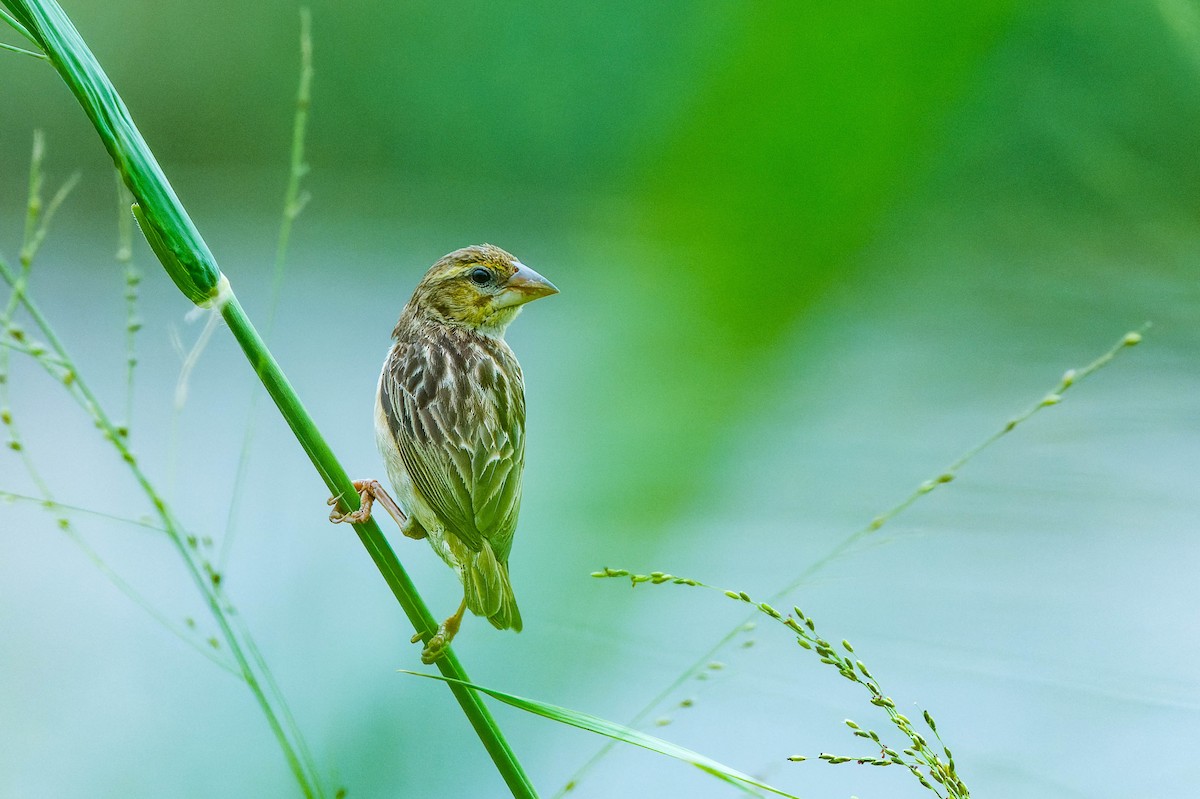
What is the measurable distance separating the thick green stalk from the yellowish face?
1.33ft

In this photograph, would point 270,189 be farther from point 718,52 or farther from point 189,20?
point 718,52

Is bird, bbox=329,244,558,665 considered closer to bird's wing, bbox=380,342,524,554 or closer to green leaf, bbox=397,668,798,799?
bird's wing, bbox=380,342,524,554

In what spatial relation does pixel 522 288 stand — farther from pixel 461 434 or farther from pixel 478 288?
pixel 461 434

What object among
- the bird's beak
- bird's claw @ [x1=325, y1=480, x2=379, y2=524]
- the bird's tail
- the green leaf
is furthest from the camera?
the bird's beak

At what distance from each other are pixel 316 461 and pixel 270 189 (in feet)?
3.44

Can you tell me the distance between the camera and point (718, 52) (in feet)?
3.52

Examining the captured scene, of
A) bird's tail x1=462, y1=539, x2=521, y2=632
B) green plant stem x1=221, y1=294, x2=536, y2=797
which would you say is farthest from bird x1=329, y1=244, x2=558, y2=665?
green plant stem x1=221, y1=294, x2=536, y2=797

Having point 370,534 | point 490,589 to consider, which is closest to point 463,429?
point 490,589

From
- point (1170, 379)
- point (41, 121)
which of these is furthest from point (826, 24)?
point (41, 121)

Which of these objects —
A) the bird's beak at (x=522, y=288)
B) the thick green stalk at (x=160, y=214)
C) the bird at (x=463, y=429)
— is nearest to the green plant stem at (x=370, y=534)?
the thick green stalk at (x=160, y=214)

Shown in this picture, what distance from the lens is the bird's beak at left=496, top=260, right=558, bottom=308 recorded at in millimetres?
799

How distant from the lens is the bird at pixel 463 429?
0.66 m

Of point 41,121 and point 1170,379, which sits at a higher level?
point 41,121

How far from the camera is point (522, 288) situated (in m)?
0.82
